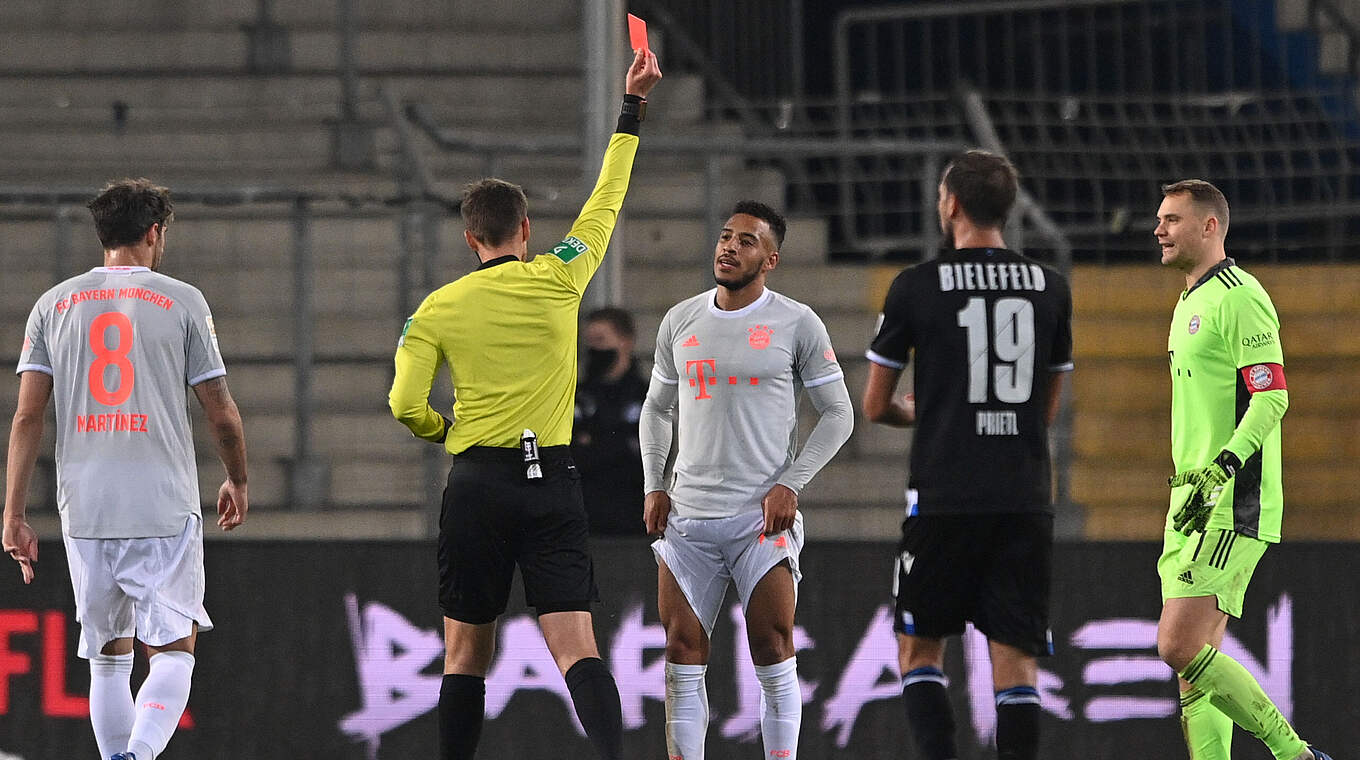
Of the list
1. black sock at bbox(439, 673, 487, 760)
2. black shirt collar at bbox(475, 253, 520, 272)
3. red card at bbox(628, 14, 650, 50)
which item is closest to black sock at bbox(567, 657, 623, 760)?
black sock at bbox(439, 673, 487, 760)

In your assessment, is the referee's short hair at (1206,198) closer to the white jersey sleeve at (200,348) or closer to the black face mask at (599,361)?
the black face mask at (599,361)

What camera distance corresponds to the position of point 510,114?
10711 millimetres

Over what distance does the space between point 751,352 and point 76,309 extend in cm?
201

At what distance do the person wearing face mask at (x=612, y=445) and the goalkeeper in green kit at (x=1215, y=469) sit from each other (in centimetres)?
229

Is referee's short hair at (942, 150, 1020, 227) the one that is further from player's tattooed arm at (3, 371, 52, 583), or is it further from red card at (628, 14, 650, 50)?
player's tattooed arm at (3, 371, 52, 583)

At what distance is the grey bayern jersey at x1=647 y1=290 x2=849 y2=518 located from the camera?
5648 millimetres

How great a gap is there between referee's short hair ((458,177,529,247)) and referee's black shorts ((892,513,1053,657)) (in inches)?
57.9

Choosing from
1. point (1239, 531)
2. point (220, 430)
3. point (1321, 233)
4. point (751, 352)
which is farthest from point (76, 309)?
point (1321, 233)

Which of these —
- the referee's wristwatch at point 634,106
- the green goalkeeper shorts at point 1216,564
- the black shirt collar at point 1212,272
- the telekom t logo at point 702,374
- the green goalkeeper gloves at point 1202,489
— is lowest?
the green goalkeeper shorts at point 1216,564

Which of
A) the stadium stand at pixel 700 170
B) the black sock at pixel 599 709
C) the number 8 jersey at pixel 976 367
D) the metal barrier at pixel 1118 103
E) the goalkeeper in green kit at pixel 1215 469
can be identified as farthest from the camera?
the metal barrier at pixel 1118 103

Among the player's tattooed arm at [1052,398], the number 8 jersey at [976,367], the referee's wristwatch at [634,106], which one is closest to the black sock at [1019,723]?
the number 8 jersey at [976,367]

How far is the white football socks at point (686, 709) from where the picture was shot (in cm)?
565

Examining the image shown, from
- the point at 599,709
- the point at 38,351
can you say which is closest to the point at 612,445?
the point at 599,709

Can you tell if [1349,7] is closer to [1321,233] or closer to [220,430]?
[1321,233]
